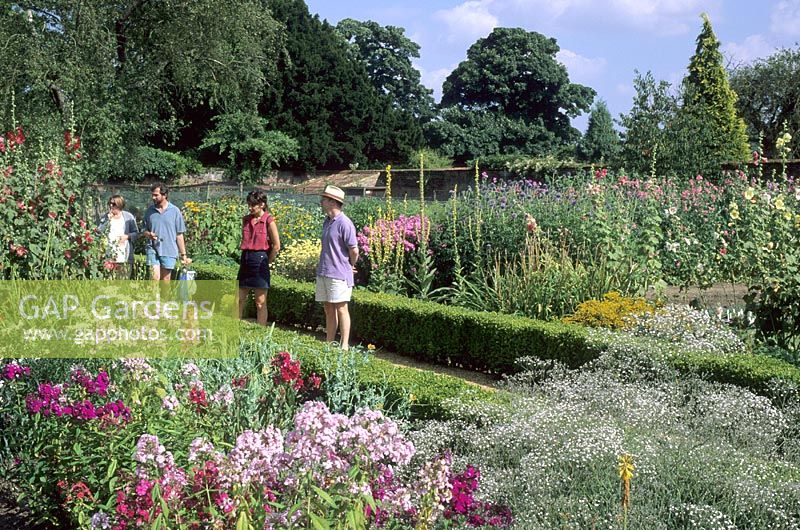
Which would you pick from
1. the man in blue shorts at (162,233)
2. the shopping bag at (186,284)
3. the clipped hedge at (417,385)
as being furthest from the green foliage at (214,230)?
the clipped hedge at (417,385)

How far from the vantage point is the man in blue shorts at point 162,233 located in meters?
8.40

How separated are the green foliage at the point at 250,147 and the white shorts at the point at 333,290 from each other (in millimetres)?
26659

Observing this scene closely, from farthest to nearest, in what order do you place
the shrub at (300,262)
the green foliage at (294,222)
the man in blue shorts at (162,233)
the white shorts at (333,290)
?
1. the green foliage at (294,222)
2. the shrub at (300,262)
3. the man in blue shorts at (162,233)
4. the white shorts at (333,290)

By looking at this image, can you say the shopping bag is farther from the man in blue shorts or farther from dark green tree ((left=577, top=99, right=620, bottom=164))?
dark green tree ((left=577, top=99, right=620, bottom=164))

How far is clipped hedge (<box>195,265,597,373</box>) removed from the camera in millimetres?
6441

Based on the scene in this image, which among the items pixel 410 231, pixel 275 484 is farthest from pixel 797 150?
pixel 275 484

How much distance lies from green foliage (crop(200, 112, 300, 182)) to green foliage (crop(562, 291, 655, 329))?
27.2m

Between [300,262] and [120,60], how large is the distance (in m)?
9.85

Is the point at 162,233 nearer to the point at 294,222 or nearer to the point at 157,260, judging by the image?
the point at 157,260

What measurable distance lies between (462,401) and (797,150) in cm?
2682

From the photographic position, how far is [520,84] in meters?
46.1

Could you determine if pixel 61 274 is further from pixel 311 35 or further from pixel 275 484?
pixel 311 35

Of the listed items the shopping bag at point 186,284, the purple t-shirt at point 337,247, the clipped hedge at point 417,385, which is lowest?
the clipped hedge at point 417,385

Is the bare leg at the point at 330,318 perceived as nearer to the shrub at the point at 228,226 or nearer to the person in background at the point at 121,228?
the person in background at the point at 121,228
